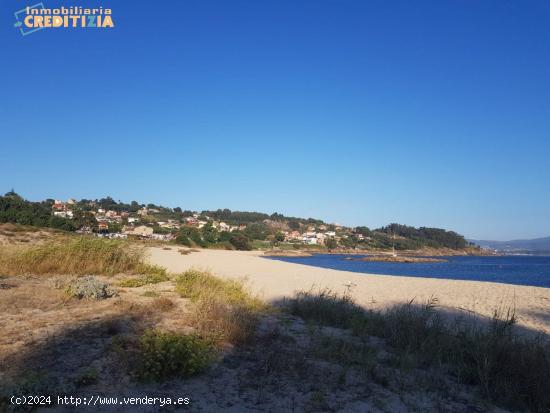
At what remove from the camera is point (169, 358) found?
4094mm

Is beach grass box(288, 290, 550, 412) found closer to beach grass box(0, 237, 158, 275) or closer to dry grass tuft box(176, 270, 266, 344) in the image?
dry grass tuft box(176, 270, 266, 344)

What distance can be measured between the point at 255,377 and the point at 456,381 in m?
2.52

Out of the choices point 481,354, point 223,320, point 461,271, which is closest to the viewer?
point 481,354

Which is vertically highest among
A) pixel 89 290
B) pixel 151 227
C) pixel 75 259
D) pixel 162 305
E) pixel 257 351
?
pixel 151 227

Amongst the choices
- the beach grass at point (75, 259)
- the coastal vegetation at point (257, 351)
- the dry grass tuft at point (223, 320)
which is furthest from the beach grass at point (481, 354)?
the beach grass at point (75, 259)

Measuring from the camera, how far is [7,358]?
405 centimetres

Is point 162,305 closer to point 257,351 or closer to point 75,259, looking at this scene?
point 257,351

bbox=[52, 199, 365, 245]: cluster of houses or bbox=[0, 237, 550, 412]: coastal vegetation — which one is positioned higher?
bbox=[52, 199, 365, 245]: cluster of houses

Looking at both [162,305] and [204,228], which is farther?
[204,228]

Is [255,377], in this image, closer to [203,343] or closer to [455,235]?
[203,343]

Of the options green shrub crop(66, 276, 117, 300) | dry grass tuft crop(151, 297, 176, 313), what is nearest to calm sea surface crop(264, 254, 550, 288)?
dry grass tuft crop(151, 297, 176, 313)

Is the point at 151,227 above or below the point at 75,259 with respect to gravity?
above

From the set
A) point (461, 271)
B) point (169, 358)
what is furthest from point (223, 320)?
point (461, 271)

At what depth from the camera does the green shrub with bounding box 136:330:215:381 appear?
156 inches
